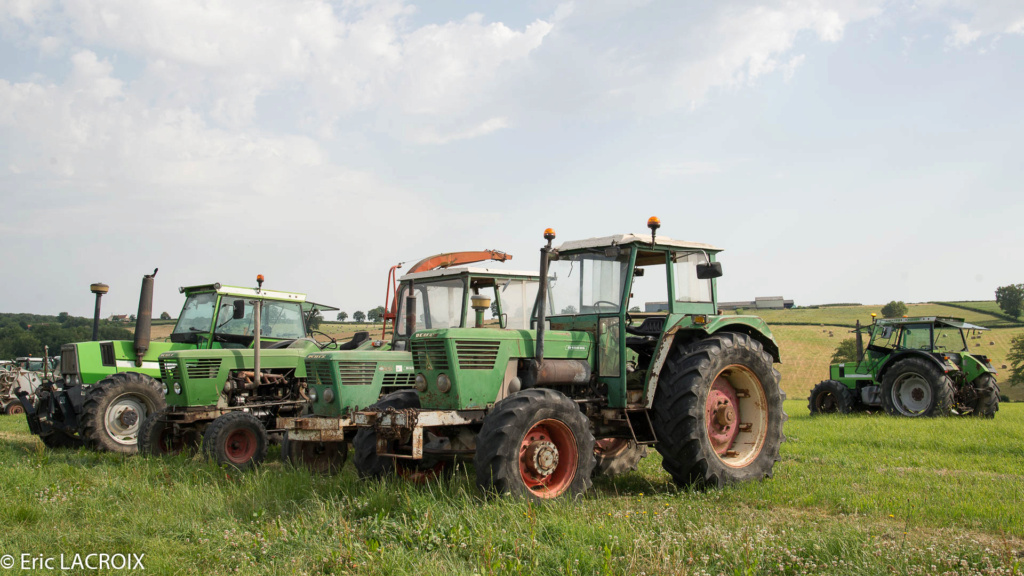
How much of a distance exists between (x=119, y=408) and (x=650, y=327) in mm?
7404

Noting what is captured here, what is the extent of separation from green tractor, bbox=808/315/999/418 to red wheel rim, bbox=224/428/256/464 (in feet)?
38.4

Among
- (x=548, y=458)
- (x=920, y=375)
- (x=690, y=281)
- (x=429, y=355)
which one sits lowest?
(x=548, y=458)

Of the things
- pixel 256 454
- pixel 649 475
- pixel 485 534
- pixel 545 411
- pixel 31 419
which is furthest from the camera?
pixel 31 419

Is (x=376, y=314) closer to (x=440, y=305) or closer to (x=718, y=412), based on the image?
(x=440, y=305)

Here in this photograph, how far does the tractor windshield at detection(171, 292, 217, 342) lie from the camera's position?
10750mm

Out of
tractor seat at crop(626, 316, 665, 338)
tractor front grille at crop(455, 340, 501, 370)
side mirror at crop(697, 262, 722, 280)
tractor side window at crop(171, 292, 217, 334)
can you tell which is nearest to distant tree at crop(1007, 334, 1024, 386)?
side mirror at crop(697, 262, 722, 280)

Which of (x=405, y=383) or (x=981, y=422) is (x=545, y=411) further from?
(x=981, y=422)

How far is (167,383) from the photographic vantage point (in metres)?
9.52

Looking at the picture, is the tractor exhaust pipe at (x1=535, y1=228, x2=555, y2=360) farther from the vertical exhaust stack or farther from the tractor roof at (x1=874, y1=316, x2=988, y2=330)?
the tractor roof at (x1=874, y1=316, x2=988, y2=330)

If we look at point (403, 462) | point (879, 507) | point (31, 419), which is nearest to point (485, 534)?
point (403, 462)

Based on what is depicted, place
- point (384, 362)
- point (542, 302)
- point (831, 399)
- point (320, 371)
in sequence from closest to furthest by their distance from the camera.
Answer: point (542, 302) < point (320, 371) < point (384, 362) < point (831, 399)

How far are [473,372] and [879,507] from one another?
122 inches

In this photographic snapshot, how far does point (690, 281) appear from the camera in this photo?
22.9 ft

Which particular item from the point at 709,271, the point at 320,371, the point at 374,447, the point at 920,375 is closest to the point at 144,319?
the point at 320,371
